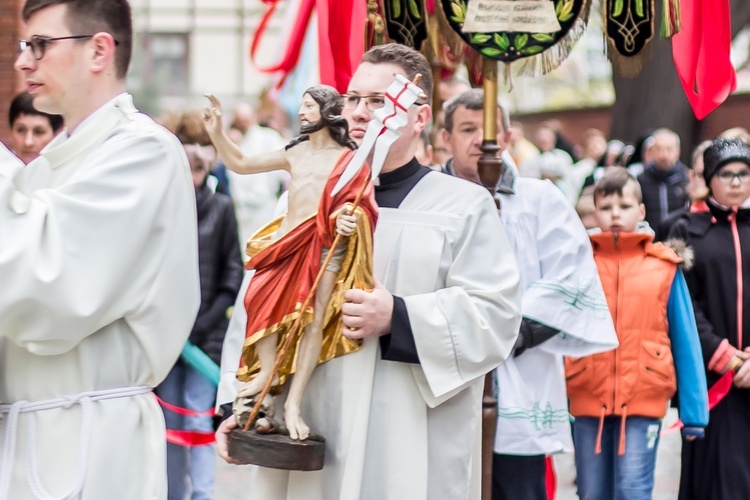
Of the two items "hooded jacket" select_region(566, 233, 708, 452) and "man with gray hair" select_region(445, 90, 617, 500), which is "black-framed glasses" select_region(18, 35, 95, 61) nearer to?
"man with gray hair" select_region(445, 90, 617, 500)

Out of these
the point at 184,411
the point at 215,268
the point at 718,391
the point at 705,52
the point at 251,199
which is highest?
the point at 705,52

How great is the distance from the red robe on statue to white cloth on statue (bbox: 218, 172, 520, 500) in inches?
4.5

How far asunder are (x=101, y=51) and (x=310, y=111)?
28.7 inches

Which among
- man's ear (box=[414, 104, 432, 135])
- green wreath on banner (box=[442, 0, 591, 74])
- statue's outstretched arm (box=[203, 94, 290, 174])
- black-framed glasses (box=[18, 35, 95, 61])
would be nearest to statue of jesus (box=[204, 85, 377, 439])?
statue's outstretched arm (box=[203, 94, 290, 174])

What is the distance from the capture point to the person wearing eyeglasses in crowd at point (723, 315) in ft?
20.5

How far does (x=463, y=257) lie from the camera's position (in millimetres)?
3900

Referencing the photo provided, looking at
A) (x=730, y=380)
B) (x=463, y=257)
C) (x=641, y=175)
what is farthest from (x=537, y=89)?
(x=463, y=257)

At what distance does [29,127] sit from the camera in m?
6.25

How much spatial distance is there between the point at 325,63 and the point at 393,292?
2406 mm

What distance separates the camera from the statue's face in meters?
3.86

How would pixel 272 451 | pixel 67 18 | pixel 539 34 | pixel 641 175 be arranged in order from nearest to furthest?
pixel 67 18 < pixel 272 451 < pixel 539 34 < pixel 641 175

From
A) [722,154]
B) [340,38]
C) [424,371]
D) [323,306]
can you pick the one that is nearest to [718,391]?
[722,154]

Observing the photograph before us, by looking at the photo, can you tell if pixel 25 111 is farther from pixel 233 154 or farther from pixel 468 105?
pixel 233 154

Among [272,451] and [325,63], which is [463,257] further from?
[325,63]
